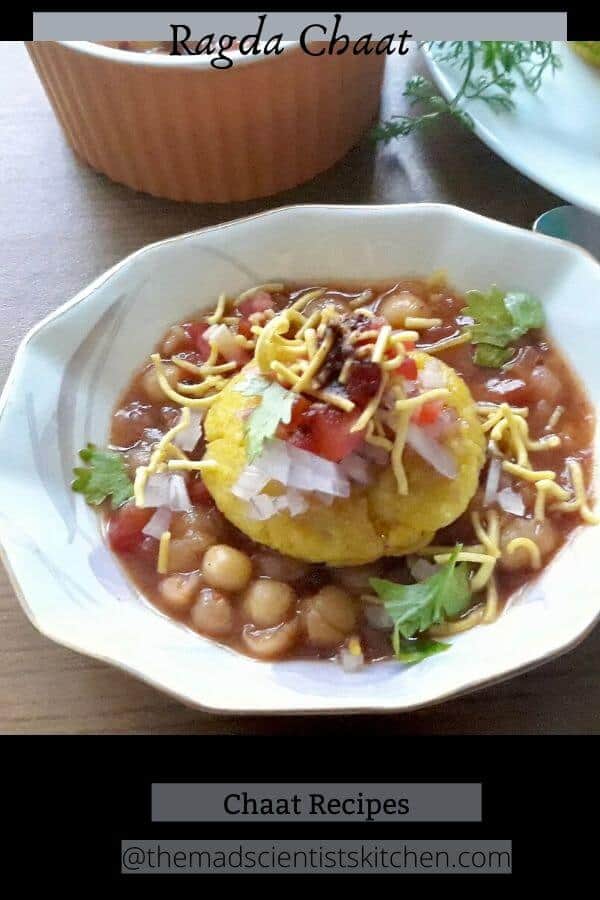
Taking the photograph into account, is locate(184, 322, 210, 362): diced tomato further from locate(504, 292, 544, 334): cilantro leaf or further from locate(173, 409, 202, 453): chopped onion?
locate(504, 292, 544, 334): cilantro leaf

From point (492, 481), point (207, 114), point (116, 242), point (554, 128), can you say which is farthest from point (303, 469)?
point (554, 128)

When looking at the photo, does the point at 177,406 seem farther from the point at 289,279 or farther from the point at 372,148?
the point at 372,148

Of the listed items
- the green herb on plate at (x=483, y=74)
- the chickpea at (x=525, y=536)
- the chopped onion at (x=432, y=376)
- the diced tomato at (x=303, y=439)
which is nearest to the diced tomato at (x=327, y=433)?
the diced tomato at (x=303, y=439)

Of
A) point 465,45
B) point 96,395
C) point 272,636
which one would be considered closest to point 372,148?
point 465,45

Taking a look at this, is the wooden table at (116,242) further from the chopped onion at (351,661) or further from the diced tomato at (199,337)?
the diced tomato at (199,337)

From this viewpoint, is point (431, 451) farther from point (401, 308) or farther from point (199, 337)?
point (199, 337)

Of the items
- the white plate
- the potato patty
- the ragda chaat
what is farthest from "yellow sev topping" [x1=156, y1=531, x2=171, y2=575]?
the white plate
